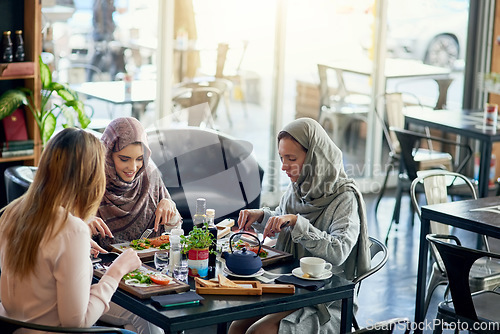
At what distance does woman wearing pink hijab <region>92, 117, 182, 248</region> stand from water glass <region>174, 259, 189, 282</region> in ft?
2.08

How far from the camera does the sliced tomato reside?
8.99ft

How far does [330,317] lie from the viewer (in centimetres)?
308

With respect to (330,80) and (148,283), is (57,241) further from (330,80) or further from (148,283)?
(330,80)

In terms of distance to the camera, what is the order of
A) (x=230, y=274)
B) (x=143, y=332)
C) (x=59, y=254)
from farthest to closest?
(x=143, y=332)
(x=230, y=274)
(x=59, y=254)

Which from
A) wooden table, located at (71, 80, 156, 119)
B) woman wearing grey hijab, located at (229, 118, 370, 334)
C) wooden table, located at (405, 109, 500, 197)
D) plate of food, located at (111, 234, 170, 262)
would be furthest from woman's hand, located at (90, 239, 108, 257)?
wooden table, located at (405, 109, 500, 197)

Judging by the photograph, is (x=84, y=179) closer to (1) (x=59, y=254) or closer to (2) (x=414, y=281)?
(1) (x=59, y=254)

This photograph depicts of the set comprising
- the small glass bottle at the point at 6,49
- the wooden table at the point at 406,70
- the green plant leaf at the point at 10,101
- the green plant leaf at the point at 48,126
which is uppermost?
the small glass bottle at the point at 6,49

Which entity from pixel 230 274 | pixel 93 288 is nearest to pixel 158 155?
pixel 230 274

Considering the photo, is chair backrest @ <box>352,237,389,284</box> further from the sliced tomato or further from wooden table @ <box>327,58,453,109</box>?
wooden table @ <box>327,58,453,109</box>

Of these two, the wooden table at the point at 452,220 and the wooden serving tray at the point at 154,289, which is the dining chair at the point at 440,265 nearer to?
the wooden table at the point at 452,220

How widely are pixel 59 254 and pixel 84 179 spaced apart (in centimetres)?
25

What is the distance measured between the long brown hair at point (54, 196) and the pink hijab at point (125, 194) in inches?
45.3

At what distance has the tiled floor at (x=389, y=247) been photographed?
4.63m

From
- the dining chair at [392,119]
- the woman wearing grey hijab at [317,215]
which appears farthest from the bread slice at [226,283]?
the dining chair at [392,119]
